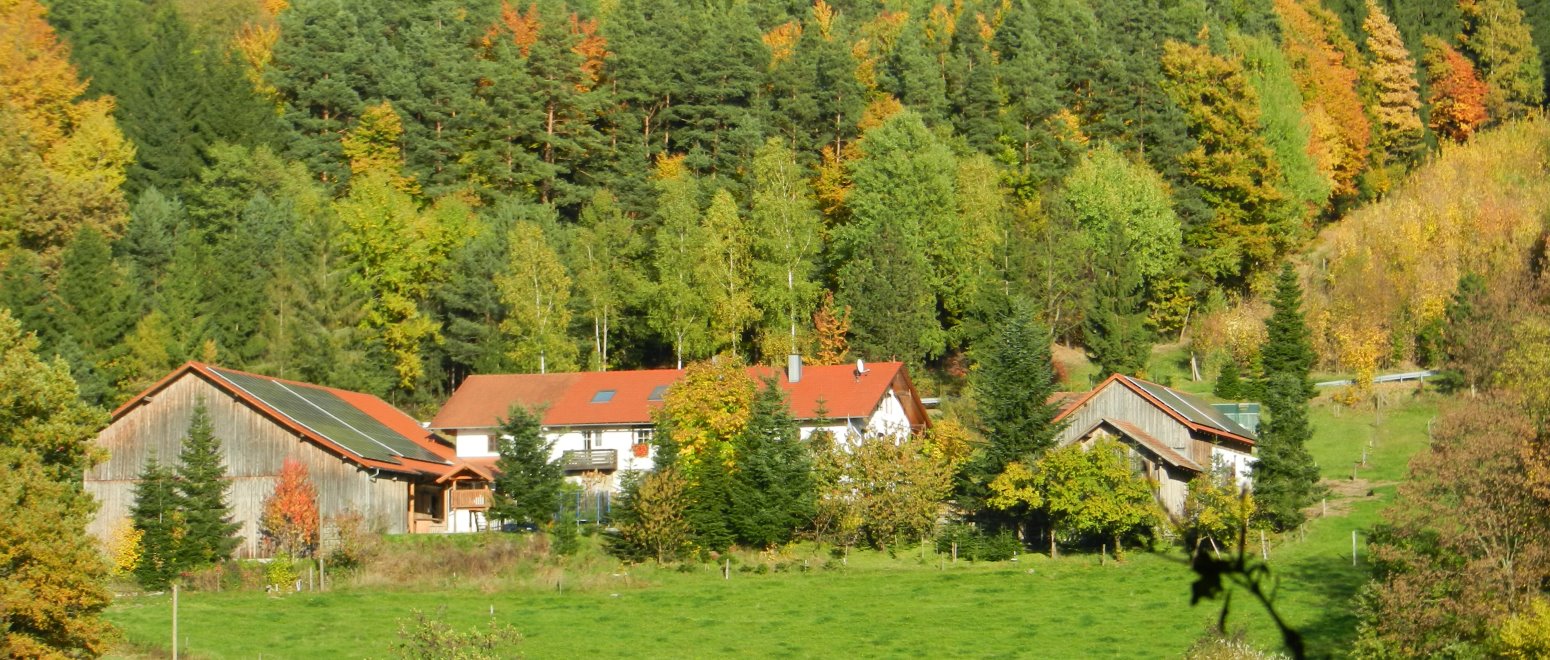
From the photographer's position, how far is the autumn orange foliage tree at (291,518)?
177ft

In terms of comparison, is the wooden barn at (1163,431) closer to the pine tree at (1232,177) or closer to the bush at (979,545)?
the bush at (979,545)

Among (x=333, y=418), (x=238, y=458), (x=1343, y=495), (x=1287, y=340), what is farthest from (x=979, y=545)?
(x=238, y=458)

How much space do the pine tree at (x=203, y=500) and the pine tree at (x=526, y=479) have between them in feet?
28.0

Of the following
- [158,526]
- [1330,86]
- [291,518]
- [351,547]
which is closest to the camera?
[158,526]

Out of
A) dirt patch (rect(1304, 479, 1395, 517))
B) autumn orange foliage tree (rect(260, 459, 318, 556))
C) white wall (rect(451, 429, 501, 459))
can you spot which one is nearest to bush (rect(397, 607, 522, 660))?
autumn orange foliage tree (rect(260, 459, 318, 556))

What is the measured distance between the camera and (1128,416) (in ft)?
200

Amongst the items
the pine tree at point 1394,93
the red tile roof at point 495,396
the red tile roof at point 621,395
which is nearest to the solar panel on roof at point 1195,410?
the red tile roof at point 621,395

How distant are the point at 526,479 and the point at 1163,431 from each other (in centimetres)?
2253

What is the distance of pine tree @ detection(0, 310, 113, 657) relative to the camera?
107 feet

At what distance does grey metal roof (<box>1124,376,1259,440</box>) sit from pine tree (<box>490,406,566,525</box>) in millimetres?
21165

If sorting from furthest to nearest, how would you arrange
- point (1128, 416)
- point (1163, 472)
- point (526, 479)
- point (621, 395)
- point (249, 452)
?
point (621, 395) < point (1128, 416) < point (249, 452) < point (1163, 472) < point (526, 479)

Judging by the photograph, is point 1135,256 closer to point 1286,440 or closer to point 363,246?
point 1286,440

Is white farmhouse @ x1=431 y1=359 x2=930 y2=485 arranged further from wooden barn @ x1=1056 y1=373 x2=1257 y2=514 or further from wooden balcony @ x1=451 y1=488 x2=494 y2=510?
wooden barn @ x1=1056 y1=373 x2=1257 y2=514

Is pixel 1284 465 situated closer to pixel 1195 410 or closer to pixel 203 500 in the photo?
pixel 1195 410
